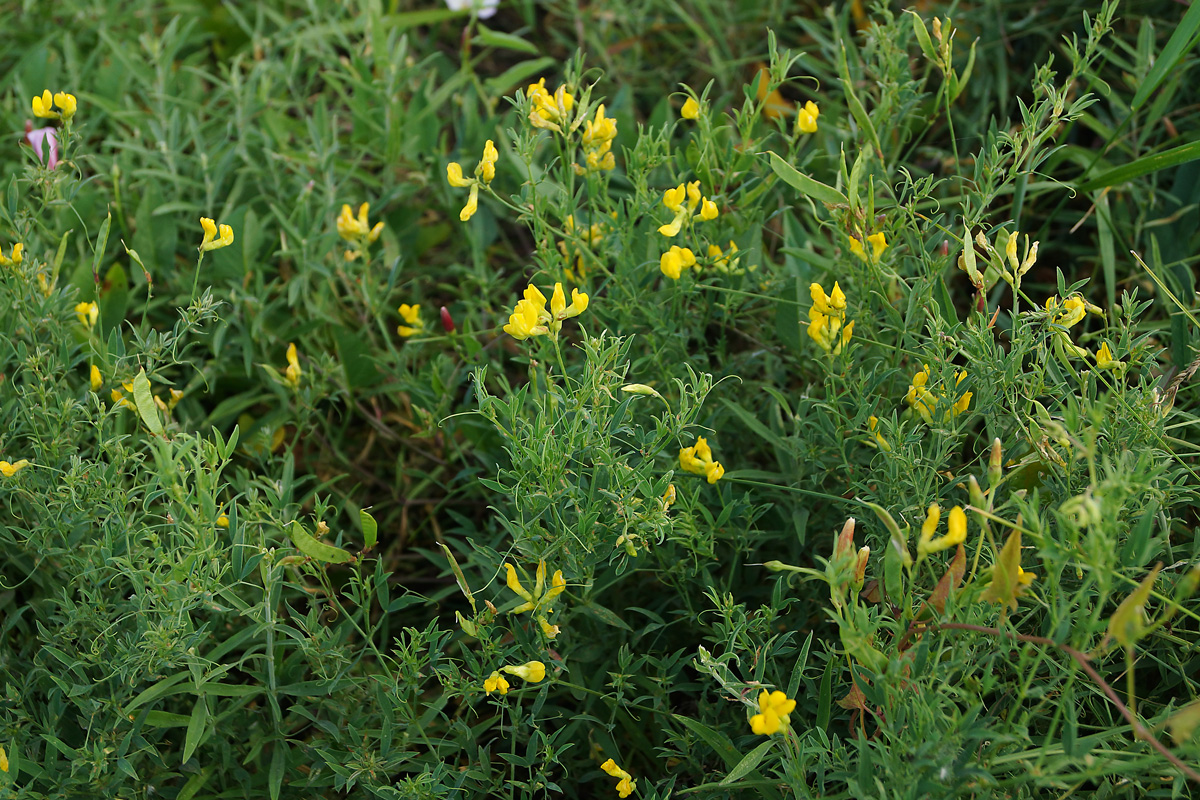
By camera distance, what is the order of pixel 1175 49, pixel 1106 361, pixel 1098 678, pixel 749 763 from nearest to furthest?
1. pixel 1098 678
2. pixel 749 763
3. pixel 1106 361
4. pixel 1175 49

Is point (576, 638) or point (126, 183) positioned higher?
point (126, 183)

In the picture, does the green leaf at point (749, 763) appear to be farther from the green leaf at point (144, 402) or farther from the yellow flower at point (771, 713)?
the green leaf at point (144, 402)

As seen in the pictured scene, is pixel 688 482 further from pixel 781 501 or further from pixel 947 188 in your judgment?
pixel 947 188

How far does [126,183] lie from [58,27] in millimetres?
721

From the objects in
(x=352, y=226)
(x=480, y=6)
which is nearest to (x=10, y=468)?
(x=352, y=226)

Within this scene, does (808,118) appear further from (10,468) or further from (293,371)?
(10,468)

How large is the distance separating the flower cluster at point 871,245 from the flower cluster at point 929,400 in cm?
19

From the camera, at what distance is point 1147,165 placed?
1723mm

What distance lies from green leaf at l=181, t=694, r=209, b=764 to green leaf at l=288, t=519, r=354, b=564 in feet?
0.83

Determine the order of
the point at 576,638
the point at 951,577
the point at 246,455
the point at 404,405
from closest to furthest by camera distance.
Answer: the point at 951,577 → the point at 576,638 → the point at 246,455 → the point at 404,405

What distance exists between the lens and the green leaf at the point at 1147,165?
5.47 ft

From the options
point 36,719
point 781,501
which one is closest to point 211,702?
point 36,719

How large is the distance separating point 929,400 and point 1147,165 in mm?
696

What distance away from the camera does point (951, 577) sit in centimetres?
124
